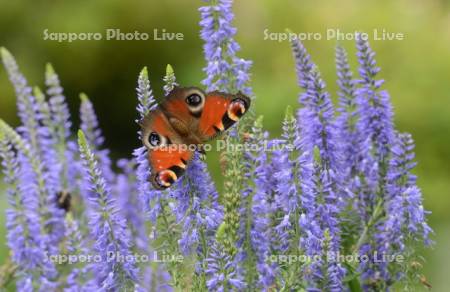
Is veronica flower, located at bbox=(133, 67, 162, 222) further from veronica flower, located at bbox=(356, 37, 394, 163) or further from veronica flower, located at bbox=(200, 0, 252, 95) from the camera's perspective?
veronica flower, located at bbox=(356, 37, 394, 163)

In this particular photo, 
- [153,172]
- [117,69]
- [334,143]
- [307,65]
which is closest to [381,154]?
[334,143]

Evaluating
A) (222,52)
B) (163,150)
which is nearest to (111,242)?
(163,150)

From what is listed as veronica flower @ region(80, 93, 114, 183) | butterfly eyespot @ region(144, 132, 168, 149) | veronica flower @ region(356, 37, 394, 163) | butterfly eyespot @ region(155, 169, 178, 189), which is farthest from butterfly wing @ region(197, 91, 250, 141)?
veronica flower @ region(80, 93, 114, 183)

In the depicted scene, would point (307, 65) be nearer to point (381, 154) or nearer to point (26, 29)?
point (381, 154)

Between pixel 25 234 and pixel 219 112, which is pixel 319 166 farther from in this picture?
pixel 25 234

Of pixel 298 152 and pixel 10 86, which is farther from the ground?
pixel 10 86
